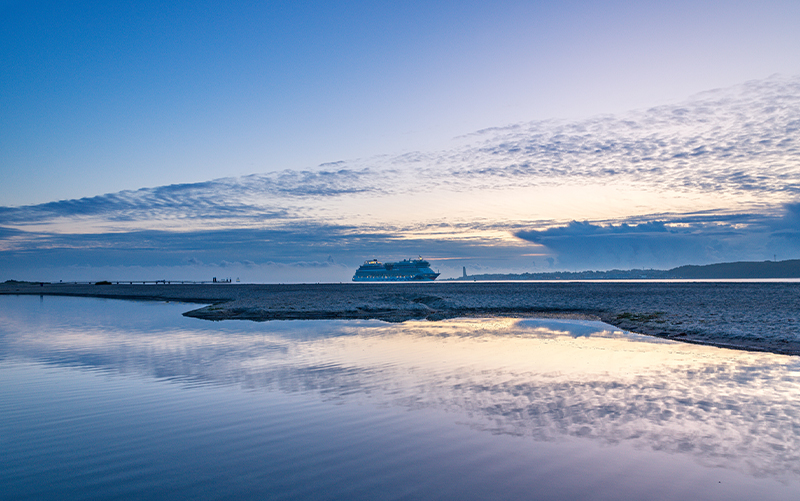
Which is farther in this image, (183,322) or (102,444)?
(183,322)

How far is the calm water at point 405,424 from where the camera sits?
7047 millimetres

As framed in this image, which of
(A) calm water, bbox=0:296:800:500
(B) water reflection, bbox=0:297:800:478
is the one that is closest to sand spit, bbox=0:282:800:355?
(B) water reflection, bbox=0:297:800:478

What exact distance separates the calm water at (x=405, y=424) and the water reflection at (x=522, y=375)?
0.08m

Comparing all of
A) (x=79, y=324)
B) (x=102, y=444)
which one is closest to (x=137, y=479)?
(x=102, y=444)

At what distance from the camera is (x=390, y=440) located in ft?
29.8

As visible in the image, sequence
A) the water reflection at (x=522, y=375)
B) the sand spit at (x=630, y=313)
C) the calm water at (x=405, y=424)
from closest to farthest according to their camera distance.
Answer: the calm water at (x=405, y=424) < the water reflection at (x=522, y=375) < the sand spit at (x=630, y=313)

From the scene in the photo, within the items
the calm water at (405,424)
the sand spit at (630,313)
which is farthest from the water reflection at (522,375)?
the sand spit at (630,313)

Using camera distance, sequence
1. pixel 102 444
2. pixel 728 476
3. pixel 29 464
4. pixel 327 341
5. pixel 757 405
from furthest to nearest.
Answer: pixel 327 341
pixel 757 405
pixel 102 444
pixel 29 464
pixel 728 476

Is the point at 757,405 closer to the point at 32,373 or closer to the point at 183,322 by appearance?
the point at 32,373

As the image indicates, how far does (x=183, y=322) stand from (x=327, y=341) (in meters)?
18.0

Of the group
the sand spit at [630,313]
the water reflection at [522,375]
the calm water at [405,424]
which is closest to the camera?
the calm water at [405,424]

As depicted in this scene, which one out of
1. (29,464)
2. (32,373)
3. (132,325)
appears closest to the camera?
(29,464)

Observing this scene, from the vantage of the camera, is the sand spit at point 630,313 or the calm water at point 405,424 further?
the sand spit at point 630,313

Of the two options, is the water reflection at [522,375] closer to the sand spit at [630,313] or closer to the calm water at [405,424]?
the calm water at [405,424]
